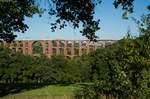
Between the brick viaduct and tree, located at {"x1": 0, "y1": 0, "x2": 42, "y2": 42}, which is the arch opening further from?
tree, located at {"x1": 0, "y1": 0, "x2": 42, "y2": 42}

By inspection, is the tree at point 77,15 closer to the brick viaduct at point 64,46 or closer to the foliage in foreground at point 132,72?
the foliage in foreground at point 132,72

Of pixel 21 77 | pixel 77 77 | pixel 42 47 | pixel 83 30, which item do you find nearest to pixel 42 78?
pixel 21 77

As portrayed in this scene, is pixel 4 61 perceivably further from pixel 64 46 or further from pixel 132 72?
pixel 132 72

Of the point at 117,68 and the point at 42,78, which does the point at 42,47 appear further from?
the point at 117,68

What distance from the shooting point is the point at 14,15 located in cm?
1163

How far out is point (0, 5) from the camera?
371 inches

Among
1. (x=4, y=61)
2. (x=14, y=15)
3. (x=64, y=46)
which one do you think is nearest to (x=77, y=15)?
(x=14, y=15)

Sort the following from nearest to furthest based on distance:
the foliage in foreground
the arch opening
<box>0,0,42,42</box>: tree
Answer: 1. the foliage in foreground
2. <box>0,0,42,42</box>: tree
3. the arch opening

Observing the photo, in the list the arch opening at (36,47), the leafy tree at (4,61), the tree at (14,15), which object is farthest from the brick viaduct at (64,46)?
the tree at (14,15)

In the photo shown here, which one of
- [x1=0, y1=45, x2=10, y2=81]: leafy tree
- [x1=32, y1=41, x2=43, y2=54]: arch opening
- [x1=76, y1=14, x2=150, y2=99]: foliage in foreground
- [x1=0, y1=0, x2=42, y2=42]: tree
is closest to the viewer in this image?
[x1=76, y1=14, x2=150, y2=99]: foliage in foreground

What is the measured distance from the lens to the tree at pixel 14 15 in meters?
10.1

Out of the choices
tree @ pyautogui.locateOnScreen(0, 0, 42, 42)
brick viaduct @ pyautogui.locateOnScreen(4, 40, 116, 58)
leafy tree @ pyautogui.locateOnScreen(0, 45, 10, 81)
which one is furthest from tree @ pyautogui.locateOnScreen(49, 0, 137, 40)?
brick viaduct @ pyautogui.locateOnScreen(4, 40, 116, 58)

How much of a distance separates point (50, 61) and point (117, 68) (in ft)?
178

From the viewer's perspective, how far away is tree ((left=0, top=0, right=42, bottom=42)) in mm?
10084
